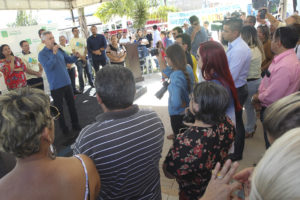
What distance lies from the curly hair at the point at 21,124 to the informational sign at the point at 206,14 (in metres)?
9.27

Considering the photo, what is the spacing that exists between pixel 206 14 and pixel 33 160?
9454 mm

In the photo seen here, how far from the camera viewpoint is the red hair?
192cm

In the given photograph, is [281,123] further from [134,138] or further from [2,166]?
[2,166]

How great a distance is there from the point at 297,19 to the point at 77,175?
3.60 metres

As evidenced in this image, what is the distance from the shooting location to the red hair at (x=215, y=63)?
75.8 inches

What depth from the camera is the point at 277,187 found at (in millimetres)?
473

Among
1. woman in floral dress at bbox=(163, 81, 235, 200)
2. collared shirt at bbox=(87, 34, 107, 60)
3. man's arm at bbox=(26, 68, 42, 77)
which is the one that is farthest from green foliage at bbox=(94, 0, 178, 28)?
woman in floral dress at bbox=(163, 81, 235, 200)

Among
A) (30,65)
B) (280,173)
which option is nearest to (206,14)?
(30,65)

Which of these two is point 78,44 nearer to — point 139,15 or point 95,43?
point 95,43

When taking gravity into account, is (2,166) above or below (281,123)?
below

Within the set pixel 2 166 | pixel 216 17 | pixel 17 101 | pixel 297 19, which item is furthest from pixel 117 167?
pixel 216 17

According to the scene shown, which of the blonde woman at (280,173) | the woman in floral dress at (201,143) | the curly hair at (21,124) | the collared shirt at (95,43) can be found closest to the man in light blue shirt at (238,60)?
the woman in floral dress at (201,143)

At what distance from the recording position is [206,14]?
8.97 metres

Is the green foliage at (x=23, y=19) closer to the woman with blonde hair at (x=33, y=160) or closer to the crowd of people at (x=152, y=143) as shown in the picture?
the crowd of people at (x=152, y=143)
